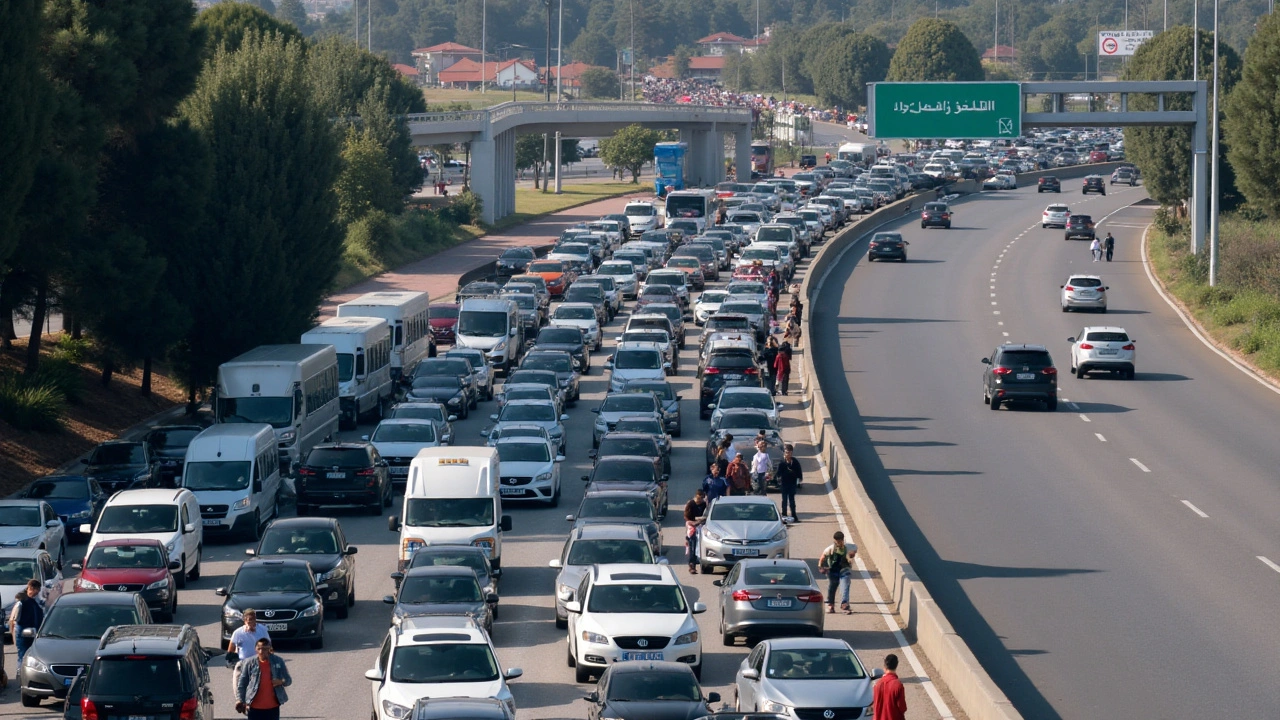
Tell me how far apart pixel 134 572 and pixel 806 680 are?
413 inches

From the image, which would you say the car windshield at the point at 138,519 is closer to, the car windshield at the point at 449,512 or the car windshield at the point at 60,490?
the car windshield at the point at 449,512

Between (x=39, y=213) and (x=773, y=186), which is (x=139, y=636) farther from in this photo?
(x=773, y=186)

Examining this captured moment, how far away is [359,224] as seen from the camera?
255ft

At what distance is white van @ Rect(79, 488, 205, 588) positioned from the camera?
26.4 meters

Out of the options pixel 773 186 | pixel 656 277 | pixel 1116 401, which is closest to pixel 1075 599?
pixel 1116 401

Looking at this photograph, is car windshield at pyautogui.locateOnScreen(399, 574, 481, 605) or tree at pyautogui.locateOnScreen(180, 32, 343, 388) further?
tree at pyautogui.locateOnScreen(180, 32, 343, 388)

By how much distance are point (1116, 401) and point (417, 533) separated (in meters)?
24.5

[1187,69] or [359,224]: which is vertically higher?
[1187,69]

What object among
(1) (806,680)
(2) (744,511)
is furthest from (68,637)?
(2) (744,511)

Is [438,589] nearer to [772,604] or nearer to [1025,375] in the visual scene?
[772,604]

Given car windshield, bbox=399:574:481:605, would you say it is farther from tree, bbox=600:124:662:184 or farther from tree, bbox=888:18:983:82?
tree, bbox=888:18:983:82

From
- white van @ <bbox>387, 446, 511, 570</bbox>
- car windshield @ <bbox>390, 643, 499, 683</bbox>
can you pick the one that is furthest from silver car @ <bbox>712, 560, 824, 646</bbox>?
white van @ <bbox>387, 446, 511, 570</bbox>

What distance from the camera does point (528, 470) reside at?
32875 mm

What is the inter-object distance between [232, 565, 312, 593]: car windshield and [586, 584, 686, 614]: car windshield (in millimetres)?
4084
